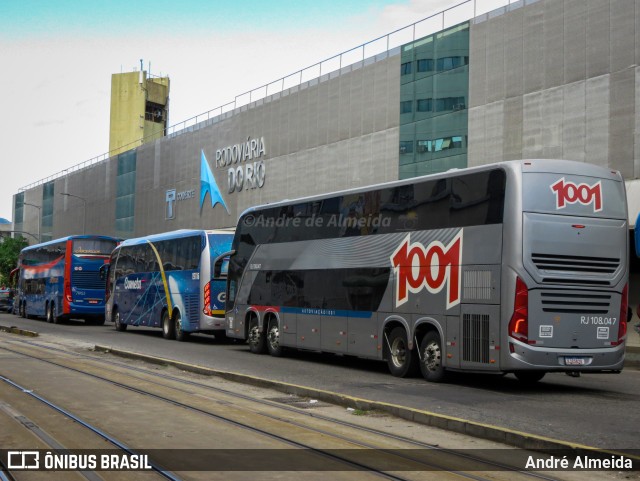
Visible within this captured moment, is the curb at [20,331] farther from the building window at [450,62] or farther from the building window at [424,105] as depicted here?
the building window at [450,62]

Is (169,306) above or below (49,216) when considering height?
below

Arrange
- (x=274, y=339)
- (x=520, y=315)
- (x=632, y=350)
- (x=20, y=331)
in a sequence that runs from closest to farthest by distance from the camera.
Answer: (x=520, y=315) → (x=274, y=339) → (x=632, y=350) → (x=20, y=331)

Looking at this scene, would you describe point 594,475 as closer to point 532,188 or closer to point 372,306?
point 532,188

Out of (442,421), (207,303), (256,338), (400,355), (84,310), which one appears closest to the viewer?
(442,421)

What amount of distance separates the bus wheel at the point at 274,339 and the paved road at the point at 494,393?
32 centimetres

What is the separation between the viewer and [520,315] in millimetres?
14195

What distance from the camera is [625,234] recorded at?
15141 mm

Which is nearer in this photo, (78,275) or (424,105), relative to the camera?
(424,105)

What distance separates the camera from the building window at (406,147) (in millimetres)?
40312

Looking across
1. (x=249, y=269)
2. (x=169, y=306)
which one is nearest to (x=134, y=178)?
(x=169, y=306)

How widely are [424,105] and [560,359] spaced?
85.9 ft

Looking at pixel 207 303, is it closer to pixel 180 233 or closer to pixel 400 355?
pixel 180 233

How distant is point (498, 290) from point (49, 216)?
85.5 meters

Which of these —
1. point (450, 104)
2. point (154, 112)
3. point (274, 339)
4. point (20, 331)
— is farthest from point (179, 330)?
point (154, 112)
